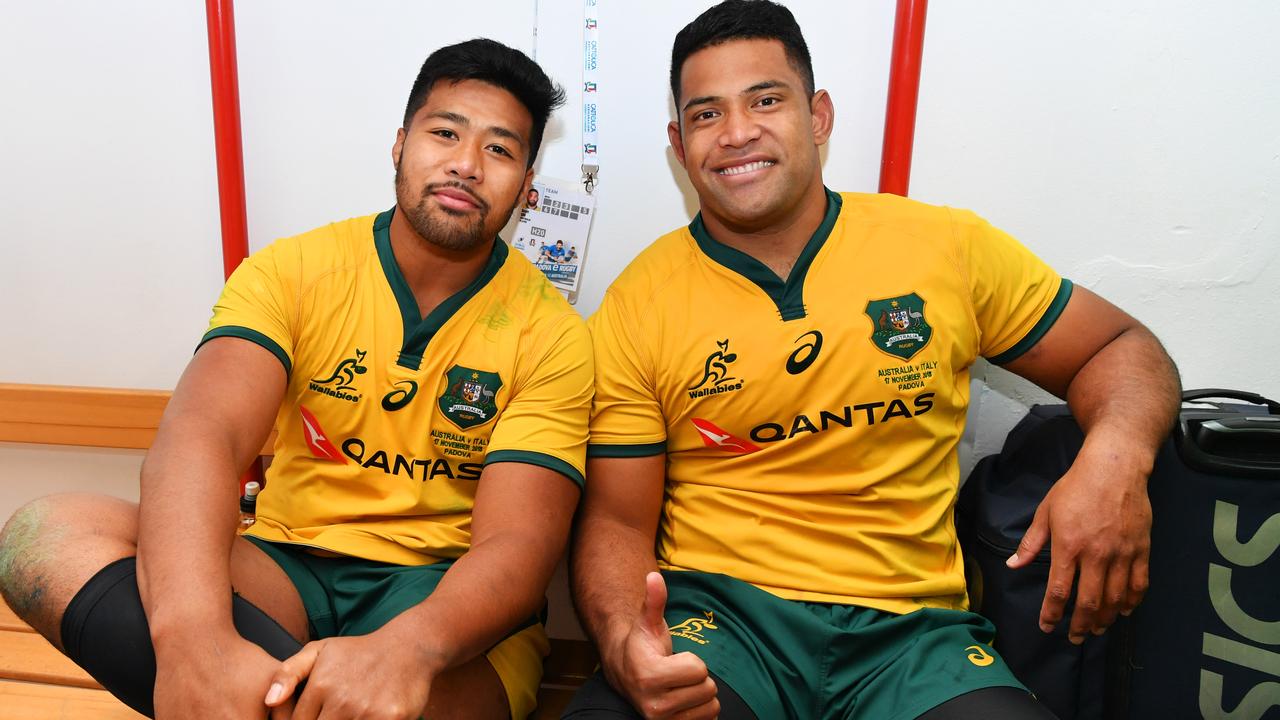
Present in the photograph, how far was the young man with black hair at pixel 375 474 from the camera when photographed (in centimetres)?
100

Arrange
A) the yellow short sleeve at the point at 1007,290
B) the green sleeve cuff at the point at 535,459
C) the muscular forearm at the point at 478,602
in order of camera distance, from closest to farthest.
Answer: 1. the muscular forearm at the point at 478,602
2. the green sleeve cuff at the point at 535,459
3. the yellow short sleeve at the point at 1007,290

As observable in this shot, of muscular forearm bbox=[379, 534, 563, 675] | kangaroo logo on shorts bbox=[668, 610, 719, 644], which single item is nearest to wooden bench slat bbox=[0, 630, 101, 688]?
muscular forearm bbox=[379, 534, 563, 675]

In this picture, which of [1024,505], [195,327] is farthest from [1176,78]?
[195,327]

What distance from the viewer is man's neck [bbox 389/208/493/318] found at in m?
1.38

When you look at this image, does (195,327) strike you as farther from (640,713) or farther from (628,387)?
(640,713)

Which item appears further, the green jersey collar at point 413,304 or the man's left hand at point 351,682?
the green jersey collar at point 413,304

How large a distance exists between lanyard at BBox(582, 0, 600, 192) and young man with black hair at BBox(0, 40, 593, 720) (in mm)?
140

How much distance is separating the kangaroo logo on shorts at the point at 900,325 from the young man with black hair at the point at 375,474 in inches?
18.5

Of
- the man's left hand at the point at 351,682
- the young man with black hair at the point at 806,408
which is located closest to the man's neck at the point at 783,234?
the young man with black hair at the point at 806,408

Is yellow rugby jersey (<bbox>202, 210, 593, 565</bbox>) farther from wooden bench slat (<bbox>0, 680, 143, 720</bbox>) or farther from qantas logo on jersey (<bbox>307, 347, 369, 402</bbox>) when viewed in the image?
wooden bench slat (<bbox>0, 680, 143, 720</bbox>)

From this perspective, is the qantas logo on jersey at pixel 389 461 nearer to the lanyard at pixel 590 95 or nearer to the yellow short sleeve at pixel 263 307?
the yellow short sleeve at pixel 263 307

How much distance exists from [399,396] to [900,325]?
795 mm

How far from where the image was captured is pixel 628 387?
1.36 m

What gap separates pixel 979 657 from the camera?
1159mm
